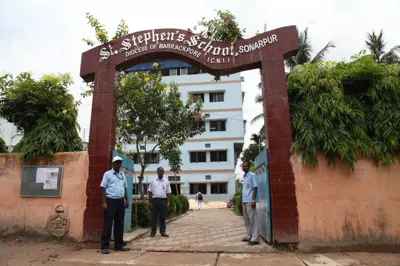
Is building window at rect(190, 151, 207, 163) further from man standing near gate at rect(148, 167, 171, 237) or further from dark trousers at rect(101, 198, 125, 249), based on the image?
dark trousers at rect(101, 198, 125, 249)

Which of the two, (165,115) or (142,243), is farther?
(165,115)

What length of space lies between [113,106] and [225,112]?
25.5 meters

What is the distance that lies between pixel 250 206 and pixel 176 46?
156 inches

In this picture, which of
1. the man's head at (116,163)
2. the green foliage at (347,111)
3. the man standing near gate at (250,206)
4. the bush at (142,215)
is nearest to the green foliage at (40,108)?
the man's head at (116,163)

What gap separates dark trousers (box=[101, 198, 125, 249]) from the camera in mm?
5531

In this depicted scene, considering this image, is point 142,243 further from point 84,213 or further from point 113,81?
point 113,81

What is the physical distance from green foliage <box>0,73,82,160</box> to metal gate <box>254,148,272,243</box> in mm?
4612

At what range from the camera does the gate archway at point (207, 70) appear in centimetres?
575

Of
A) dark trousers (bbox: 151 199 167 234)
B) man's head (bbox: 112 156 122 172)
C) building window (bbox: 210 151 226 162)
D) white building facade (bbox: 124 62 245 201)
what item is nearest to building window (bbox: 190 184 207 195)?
white building facade (bbox: 124 62 245 201)

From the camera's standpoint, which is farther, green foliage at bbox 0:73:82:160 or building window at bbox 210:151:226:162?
building window at bbox 210:151:226:162

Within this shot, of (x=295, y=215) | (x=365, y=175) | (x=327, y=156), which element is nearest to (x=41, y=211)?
(x=295, y=215)

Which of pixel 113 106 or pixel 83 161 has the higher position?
pixel 113 106

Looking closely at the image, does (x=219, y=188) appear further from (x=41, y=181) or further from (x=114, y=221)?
(x=114, y=221)

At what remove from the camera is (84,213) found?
6.17m
